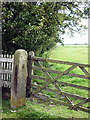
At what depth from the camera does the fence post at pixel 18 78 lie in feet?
22.2

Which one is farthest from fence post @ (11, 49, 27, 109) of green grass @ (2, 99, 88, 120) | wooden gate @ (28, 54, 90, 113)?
wooden gate @ (28, 54, 90, 113)

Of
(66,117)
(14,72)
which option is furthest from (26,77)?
(66,117)

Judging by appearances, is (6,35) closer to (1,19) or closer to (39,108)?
(1,19)

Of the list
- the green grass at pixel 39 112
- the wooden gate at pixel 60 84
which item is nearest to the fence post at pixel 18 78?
the green grass at pixel 39 112

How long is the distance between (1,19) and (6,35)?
3.34 ft

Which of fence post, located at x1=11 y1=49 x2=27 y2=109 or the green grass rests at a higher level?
fence post, located at x1=11 y1=49 x2=27 y2=109

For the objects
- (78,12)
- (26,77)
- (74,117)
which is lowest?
(74,117)

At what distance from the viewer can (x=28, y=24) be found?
8.88m

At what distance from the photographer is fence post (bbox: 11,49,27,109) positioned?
675cm

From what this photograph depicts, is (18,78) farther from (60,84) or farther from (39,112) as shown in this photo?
(60,84)

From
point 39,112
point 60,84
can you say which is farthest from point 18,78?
point 60,84

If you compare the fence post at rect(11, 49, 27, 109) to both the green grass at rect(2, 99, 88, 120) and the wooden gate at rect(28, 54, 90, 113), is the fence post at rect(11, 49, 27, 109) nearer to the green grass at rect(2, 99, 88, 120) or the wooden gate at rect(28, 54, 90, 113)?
the green grass at rect(2, 99, 88, 120)

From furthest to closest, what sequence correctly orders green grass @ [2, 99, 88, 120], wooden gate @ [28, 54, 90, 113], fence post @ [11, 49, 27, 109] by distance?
1. fence post @ [11, 49, 27, 109]
2. green grass @ [2, 99, 88, 120]
3. wooden gate @ [28, 54, 90, 113]

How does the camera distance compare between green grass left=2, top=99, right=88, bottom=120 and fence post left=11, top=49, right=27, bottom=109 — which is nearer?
green grass left=2, top=99, right=88, bottom=120
